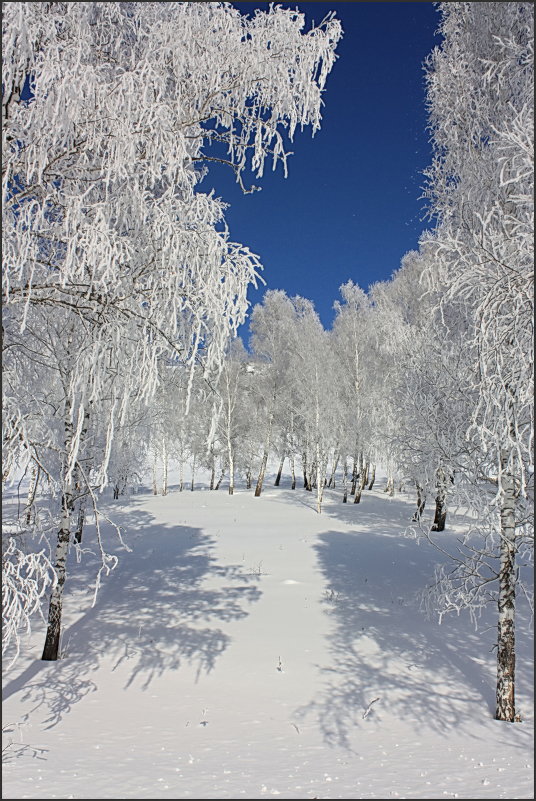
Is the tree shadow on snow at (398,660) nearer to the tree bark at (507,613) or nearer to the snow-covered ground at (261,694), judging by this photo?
the snow-covered ground at (261,694)

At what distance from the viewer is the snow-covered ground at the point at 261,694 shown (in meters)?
4.05

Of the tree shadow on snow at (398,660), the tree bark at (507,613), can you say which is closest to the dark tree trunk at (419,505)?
the tree shadow on snow at (398,660)

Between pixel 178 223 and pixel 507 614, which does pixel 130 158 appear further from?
pixel 507 614

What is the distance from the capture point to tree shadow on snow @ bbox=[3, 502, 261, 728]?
5941mm

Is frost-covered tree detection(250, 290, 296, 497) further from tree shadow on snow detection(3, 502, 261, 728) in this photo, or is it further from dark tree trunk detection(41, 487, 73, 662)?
dark tree trunk detection(41, 487, 73, 662)

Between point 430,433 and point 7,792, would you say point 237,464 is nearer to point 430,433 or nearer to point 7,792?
point 430,433

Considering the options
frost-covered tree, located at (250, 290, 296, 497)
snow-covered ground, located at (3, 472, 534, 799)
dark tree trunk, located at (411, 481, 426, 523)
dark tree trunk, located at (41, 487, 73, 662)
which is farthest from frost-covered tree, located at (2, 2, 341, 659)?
frost-covered tree, located at (250, 290, 296, 497)

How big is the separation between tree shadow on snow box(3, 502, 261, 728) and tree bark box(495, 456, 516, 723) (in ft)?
11.8

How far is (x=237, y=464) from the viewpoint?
3388cm

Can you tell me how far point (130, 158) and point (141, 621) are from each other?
23.8 ft

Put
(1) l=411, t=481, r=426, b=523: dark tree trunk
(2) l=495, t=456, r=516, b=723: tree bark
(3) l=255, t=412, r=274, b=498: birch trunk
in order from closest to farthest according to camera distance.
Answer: (2) l=495, t=456, r=516, b=723: tree bark → (1) l=411, t=481, r=426, b=523: dark tree trunk → (3) l=255, t=412, r=274, b=498: birch trunk

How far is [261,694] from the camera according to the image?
5.93 meters

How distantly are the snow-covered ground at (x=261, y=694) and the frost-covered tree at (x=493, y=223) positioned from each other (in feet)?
4.02

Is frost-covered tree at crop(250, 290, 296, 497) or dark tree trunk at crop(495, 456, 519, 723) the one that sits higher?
frost-covered tree at crop(250, 290, 296, 497)
